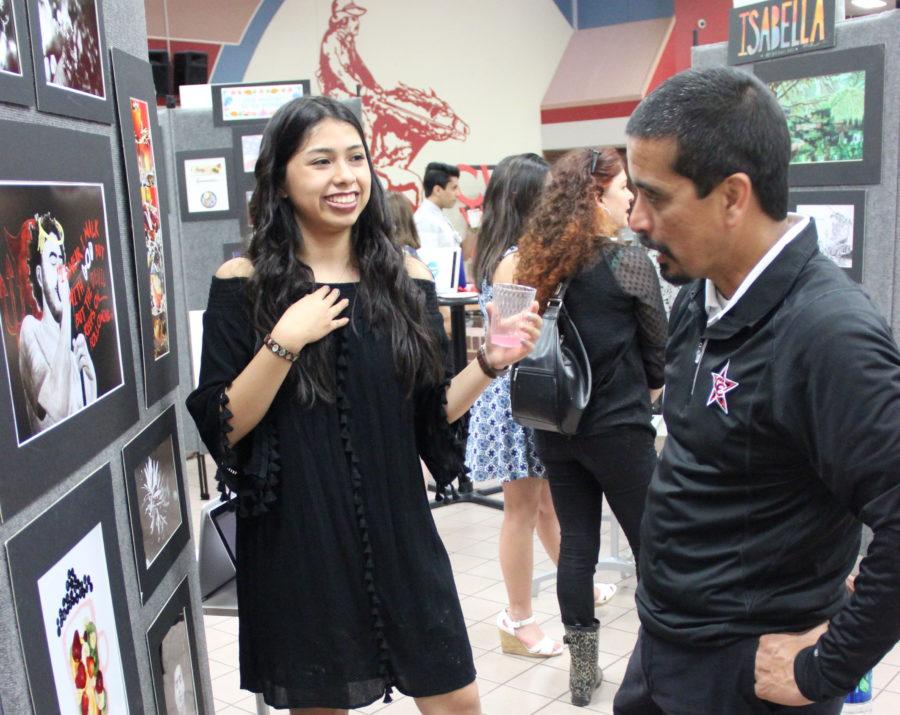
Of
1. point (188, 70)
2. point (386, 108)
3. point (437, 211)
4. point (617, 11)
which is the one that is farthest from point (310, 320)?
point (617, 11)

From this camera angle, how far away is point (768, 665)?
4.00 ft

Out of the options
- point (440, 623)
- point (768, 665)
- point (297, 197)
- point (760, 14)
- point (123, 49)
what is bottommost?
point (440, 623)

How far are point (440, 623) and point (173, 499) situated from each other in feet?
1.75

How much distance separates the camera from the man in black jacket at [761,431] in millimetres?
1090

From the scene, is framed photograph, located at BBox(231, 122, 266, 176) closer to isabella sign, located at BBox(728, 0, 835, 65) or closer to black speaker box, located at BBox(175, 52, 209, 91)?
isabella sign, located at BBox(728, 0, 835, 65)

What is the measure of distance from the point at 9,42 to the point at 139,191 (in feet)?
1.74

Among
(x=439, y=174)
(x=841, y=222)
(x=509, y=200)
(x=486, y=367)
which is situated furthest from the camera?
(x=439, y=174)

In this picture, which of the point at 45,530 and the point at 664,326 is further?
the point at 664,326

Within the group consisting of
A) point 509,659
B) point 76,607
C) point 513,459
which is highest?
point 76,607

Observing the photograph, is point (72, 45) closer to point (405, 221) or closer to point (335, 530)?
point (335, 530)

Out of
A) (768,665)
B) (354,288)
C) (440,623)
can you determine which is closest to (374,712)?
(440,623)

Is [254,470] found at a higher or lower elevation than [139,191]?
lower

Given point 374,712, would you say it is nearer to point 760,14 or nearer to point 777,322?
point 777,322

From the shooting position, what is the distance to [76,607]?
3.95 ft
